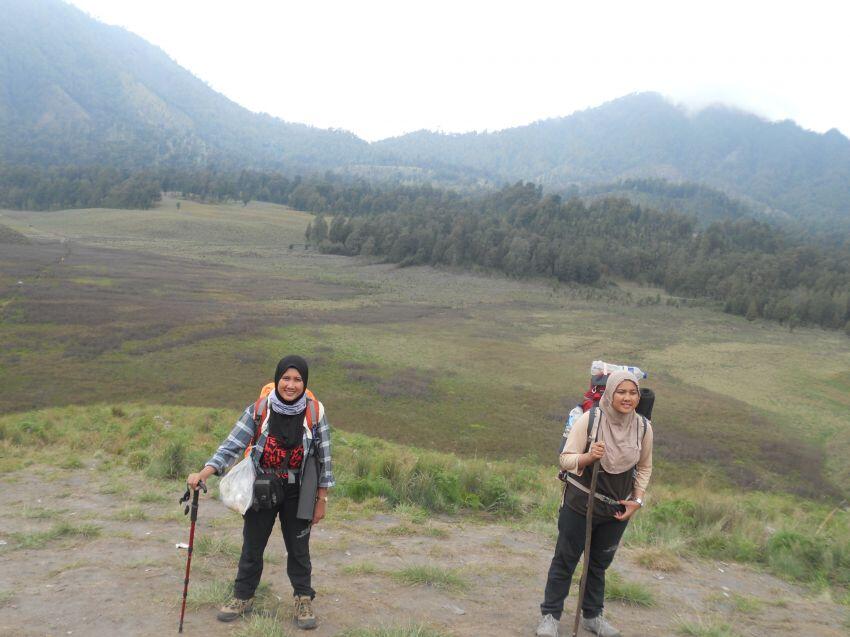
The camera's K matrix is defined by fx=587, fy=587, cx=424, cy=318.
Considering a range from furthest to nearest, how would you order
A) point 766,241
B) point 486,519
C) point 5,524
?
point 766,241 < point 486,519 < point 5,524

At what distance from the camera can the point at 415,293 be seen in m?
71.1

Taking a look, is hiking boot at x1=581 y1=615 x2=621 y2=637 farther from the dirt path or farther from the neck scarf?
the neck scarf

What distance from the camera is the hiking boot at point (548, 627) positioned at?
15.0 feet

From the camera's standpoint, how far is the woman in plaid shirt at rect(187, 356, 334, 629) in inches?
168

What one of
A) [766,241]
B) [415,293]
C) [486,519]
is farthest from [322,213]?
[486,519]

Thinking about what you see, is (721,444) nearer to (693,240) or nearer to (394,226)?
(394,226)

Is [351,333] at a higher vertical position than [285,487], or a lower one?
lower

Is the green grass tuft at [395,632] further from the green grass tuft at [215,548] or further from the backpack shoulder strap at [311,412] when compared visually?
the green grass tuft at [215,548]

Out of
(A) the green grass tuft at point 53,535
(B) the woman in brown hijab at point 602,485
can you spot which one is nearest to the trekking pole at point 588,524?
(B) the woman in brown hijab at point 602,485

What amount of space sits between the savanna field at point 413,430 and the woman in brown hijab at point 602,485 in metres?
A: 0.55

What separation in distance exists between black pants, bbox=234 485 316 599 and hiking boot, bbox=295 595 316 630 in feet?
0.14

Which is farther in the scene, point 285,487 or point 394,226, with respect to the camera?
point 394,226

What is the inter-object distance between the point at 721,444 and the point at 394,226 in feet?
308

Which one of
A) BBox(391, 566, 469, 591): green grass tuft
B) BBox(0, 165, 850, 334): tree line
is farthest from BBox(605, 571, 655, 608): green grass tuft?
BBox(0, 165, 850, 334): tree line
